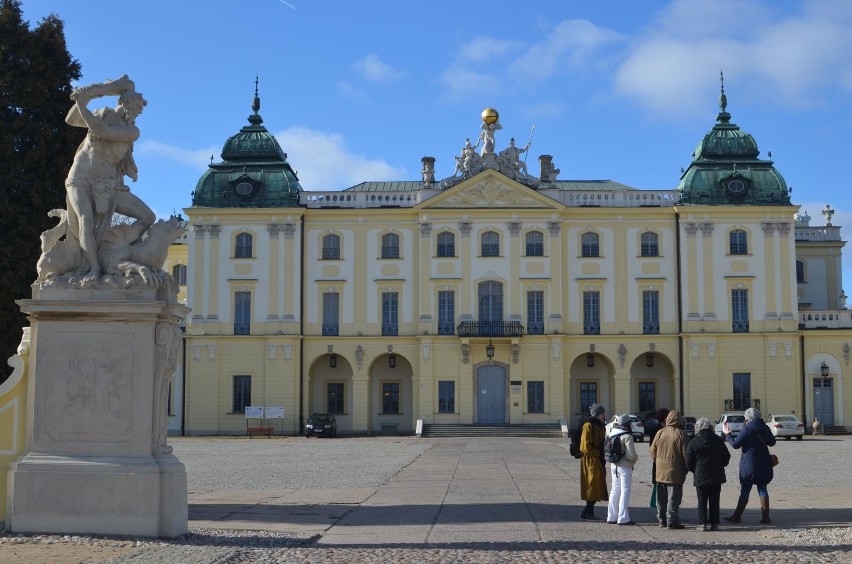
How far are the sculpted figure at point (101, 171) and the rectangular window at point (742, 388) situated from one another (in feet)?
147

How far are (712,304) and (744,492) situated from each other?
40.8 metres

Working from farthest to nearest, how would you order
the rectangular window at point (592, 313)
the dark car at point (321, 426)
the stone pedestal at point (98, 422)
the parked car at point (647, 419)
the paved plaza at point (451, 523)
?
the rectangular window at point (592, 313) → the dark car at point (321, 426) → the parked car at point (647, 419) → the stone pedestal at point (98, 422) → the paved plaza at point (451, 523)

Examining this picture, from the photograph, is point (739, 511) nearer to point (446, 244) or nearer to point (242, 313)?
point (446, 244)

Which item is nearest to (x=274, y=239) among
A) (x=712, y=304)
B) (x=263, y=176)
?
(x=263, y=176)

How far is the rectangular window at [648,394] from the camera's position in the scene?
56406mm

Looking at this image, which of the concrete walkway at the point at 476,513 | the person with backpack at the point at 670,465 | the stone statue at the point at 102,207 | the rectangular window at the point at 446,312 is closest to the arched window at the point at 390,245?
the rectangular window at the point at 446,312

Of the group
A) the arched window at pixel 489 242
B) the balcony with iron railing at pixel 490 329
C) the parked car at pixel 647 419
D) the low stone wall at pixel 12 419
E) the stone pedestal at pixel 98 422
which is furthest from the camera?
the arched window at pixel 489 242

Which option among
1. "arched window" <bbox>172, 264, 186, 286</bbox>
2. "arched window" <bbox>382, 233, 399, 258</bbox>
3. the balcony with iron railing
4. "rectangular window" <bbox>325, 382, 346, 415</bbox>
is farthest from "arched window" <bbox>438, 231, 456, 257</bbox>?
"arched window" <bbox>172, 264, 186, 286</bbox>

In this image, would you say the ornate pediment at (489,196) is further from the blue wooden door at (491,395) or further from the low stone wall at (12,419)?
the low stone wall at (12,419)

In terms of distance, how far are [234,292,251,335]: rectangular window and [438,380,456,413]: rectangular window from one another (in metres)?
10.2

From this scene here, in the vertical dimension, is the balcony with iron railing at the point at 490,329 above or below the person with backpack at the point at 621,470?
above

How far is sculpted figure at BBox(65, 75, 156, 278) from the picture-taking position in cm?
1324

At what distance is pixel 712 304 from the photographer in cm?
5441

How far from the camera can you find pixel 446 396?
178 feet
